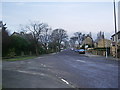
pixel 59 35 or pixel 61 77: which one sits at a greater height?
pixel 59 35

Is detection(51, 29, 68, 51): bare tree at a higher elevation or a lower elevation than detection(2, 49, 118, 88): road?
higher

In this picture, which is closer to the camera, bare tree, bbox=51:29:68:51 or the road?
the road

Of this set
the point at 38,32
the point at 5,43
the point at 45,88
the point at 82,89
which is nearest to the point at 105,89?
the point at 82,89

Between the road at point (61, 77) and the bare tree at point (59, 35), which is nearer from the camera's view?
the road at point (61, 77)

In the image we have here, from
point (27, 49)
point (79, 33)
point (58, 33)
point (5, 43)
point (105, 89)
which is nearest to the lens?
point (105, 89)

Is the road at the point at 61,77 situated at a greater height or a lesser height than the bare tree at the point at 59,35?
lesser

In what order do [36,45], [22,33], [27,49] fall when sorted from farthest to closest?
[22,33], [36,45], [27,49]

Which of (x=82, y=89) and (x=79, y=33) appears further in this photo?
(x=79, y=33)

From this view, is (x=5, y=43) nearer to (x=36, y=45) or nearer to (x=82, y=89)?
(x=36, y=45)

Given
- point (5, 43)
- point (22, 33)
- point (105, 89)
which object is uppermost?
point (22, 33)

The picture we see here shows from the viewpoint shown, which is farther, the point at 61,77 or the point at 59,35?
the point at 59,35

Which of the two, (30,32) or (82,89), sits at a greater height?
(30,32)

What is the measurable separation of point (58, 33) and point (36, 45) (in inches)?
1285

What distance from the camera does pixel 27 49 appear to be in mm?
45875
